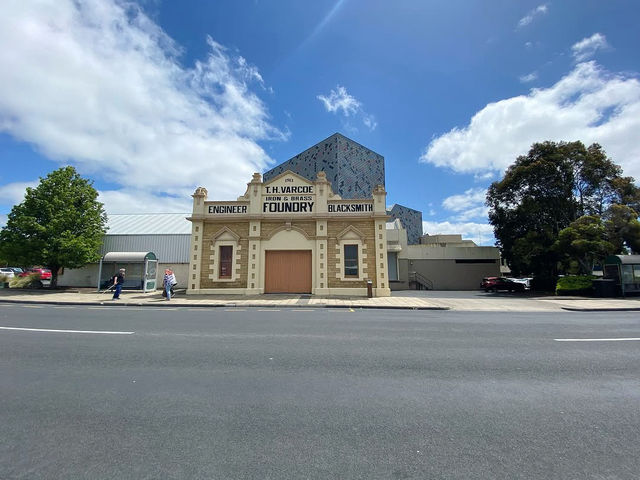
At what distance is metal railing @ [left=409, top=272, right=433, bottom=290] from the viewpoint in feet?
105

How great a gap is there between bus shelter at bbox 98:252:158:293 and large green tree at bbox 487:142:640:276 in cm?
2760

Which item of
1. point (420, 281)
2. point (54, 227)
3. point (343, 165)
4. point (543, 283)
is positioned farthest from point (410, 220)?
point (54, 227)

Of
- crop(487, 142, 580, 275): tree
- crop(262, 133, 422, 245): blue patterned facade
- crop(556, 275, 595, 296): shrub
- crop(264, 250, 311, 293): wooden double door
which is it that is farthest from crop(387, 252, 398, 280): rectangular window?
crop(262, 133, 422, 245): blue patterned facade

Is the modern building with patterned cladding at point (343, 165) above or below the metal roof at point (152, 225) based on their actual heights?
above

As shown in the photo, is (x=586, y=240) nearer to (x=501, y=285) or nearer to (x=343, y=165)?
(x=501, y=285)

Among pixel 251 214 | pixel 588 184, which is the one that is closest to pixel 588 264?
pixel 588 184

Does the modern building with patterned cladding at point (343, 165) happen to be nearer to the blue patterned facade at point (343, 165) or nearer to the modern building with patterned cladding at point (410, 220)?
the blue patterned facade at point (343, 165)

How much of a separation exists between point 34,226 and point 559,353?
26.6 meters

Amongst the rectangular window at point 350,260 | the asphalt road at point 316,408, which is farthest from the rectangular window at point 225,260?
the asphalt road at point 316,408

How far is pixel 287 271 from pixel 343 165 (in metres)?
50.0

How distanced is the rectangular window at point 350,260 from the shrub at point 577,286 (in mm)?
14682

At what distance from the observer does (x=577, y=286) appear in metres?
21.2

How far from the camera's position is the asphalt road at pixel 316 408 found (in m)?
2.52

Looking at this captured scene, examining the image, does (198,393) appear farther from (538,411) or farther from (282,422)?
(538,411)
